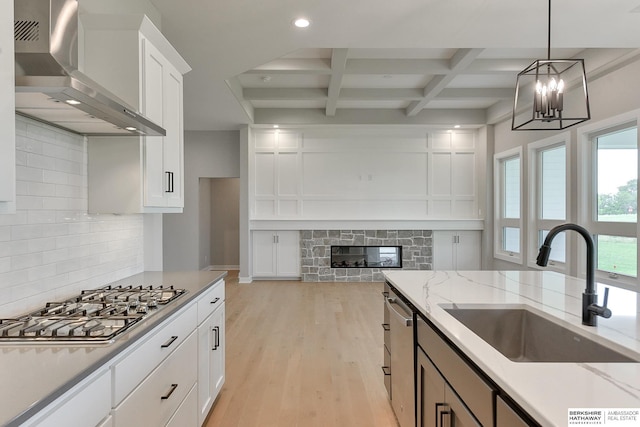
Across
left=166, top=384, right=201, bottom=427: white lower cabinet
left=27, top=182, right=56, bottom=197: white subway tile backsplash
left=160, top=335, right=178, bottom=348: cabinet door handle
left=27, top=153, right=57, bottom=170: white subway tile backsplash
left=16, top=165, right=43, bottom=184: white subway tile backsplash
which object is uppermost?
left=27, top=153, right=57, bottom=170: white subway tile backsplash

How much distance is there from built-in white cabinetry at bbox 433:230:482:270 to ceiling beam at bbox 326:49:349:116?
3.26 meters

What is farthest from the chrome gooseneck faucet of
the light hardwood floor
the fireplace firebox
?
the fireplace firebox

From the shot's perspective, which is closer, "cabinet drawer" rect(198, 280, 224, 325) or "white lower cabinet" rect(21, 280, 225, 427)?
"white lower cabinet" rect(21, 280, 225, 427)

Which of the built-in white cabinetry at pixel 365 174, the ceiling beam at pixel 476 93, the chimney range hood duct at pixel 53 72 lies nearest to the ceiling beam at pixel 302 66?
the ceiling beam at pixel 476 93

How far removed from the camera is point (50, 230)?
6.09 ft

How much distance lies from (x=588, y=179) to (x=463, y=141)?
3.03 metres

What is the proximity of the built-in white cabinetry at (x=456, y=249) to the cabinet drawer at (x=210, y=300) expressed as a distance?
5441 millimetres

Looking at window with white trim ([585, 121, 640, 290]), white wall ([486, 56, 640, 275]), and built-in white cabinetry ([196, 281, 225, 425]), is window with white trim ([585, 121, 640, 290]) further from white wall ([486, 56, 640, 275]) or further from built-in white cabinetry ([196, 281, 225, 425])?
built-in white cabinetry ([196, 281, 225, 425])

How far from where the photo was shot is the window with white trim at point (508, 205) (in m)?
6.18

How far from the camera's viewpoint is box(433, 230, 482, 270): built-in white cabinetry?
720 centimetres

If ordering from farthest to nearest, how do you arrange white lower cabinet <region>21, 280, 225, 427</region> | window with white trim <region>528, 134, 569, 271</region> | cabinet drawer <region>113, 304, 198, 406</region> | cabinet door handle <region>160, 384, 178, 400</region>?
window with white trim <region>528, 134, 569, 271</region> < cabinet door handle <region>160, 384, 178, 400</region> < cabinet drawer <region>113, 304, 198, 406</region> < white lower cabinet <region>21, 280, 225, 427</region>

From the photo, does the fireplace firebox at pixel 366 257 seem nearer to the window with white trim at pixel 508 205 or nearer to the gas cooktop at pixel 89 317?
the window with white trim at pixel 508 205

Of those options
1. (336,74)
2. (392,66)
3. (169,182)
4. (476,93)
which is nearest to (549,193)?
(476,93)

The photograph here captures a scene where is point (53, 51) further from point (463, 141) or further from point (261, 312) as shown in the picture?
point (463, 141)
